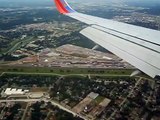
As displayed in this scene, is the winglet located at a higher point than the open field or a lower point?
higher

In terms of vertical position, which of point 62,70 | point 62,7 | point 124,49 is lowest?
point 62,70

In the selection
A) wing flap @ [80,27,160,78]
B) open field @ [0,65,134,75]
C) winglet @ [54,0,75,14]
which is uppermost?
winglet @ [54,0,75,14]

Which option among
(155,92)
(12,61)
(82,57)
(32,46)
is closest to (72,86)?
(155,92)

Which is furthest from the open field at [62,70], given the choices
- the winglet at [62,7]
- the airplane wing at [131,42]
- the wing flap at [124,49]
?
the wing flap at [124,49]

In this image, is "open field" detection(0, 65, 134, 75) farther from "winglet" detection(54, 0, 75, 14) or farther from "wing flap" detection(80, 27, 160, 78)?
"wing flap" detection(80, 27, 160, 78)

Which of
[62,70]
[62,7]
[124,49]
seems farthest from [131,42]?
[62,70]

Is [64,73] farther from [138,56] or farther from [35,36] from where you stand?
[35,36]

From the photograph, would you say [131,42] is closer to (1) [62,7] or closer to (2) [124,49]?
(2) [124,49]

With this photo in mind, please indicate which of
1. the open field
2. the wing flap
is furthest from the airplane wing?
the open field
